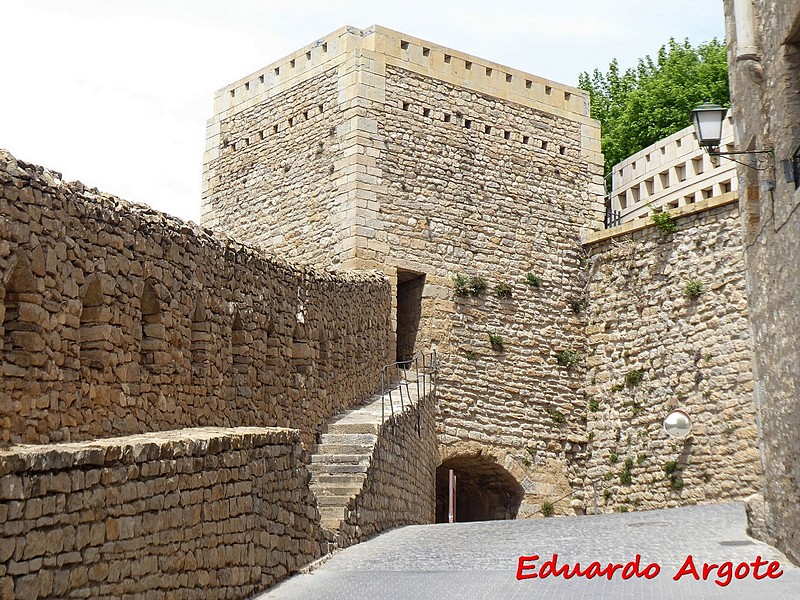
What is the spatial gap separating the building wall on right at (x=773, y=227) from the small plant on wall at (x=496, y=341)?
8092 millimetres

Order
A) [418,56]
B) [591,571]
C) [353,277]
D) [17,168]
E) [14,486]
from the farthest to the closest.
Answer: [418,56] → [353,277] → [591,571] → [17,168] → [14,486]

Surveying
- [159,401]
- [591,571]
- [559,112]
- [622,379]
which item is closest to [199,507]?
[159,401]

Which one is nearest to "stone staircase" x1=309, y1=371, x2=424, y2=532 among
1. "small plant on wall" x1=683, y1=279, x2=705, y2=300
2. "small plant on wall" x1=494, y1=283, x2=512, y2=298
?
"small plant on wall" x1=494, y1=283, x2=512, y2=298

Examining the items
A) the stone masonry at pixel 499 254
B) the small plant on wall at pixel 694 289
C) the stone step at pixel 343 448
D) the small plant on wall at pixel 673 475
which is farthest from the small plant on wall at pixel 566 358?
the stone step at pixel 343 448

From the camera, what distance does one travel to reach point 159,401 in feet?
28.9

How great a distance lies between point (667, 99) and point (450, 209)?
11.4 m

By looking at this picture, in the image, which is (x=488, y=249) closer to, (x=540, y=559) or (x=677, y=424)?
(x=677, y=424)

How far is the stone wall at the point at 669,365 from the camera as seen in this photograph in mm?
16234

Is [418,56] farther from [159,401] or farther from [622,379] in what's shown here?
[159,401]

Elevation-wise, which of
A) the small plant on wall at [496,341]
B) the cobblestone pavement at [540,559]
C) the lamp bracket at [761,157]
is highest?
the lamp bracket at [761,157]

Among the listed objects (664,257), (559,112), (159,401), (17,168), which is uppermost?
(559,112)

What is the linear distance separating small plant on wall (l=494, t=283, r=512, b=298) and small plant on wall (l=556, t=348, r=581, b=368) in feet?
4.45

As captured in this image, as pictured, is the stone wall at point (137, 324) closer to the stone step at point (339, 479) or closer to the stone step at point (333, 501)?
the stone step at point (339, 479)

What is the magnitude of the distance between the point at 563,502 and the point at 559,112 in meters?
6.96
